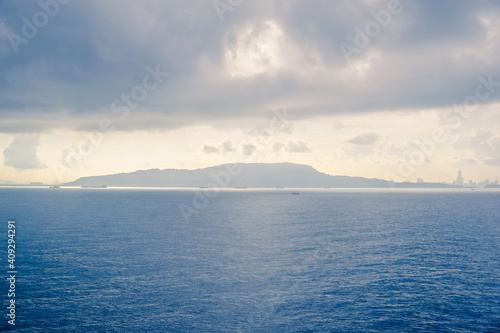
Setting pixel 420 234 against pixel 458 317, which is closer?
pixel 458 317

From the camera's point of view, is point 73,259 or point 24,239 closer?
point 73,259

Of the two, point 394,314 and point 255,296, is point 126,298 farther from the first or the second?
point 394,314

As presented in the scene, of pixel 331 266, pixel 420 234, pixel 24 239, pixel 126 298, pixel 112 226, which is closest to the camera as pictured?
pixel 126 298

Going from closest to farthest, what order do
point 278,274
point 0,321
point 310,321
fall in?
point 0,321 < point 310,321 < point 278,274

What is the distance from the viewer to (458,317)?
57.7 metres

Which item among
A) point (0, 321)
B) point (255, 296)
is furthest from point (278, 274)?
point (0, 321)

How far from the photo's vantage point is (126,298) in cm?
6488

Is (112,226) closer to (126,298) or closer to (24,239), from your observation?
(24,239)

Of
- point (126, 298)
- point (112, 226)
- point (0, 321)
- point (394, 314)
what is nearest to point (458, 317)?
point (394, 314)

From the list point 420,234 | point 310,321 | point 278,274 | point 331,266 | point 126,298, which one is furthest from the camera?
point 420,234

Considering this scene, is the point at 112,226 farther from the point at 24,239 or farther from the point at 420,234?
the point at 420,234

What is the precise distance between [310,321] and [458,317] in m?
25.3

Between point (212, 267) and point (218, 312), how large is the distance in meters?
26.7

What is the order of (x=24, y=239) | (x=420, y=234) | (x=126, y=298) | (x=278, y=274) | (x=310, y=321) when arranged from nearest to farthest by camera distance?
(x=310, y=321) < (x=126, y=298) < (x=278, y=274) < (x=24, y=239) < (x=420, y=234)
